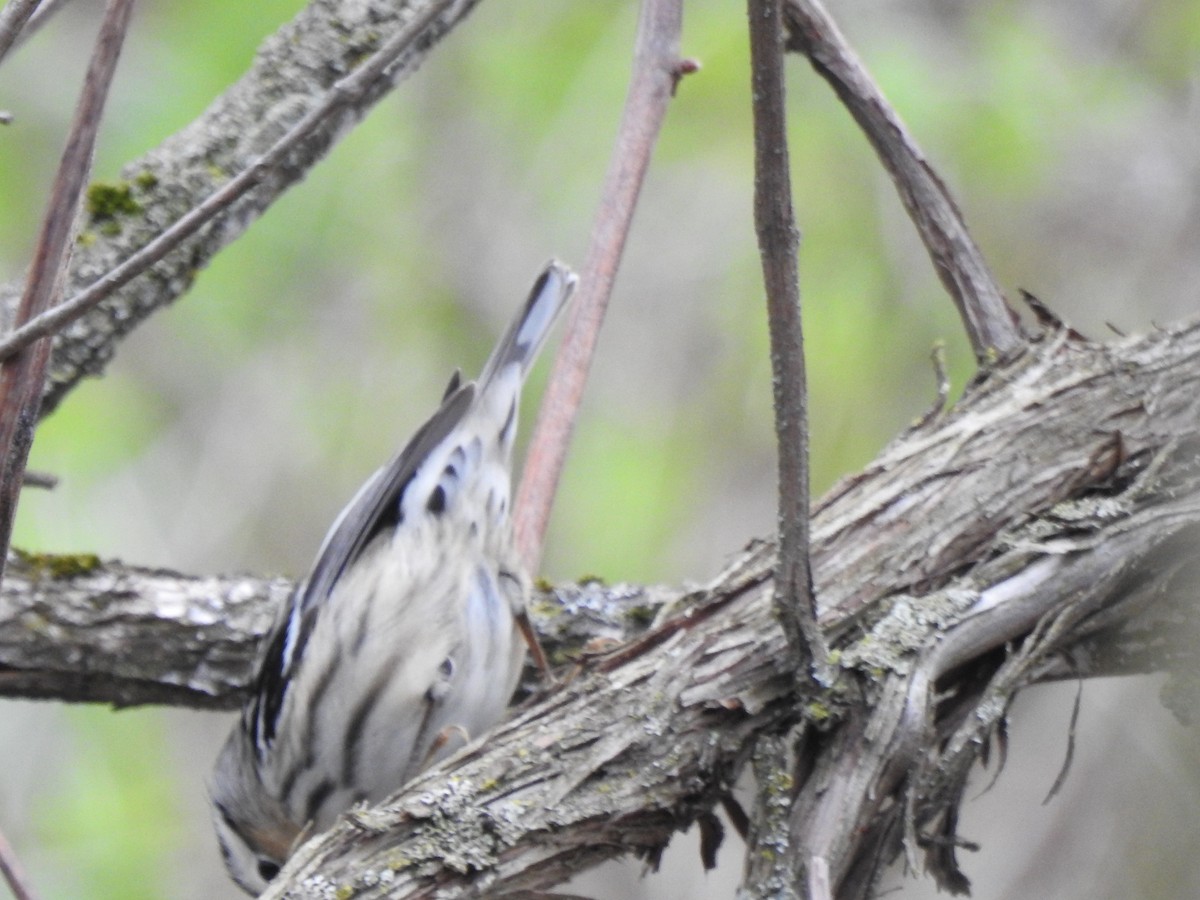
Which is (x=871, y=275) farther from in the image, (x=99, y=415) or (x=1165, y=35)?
(x=99, y=415)

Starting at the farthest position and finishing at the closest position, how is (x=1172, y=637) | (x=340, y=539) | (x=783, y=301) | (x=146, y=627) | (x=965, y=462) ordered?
1. (x=340, y=539)
2. (x=146, y=627)
3. (x=965, y=462)
4. (x=1172, y=637)
5. (x=783, y=301)

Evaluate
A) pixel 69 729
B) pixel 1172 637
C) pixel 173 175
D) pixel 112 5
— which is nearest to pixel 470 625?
pixel 173 175

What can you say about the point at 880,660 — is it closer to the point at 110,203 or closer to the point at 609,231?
the point at 609,231

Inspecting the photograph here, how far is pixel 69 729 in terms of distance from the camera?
5.05m

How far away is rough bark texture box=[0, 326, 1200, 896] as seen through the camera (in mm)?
1777

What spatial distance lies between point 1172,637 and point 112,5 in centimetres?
162

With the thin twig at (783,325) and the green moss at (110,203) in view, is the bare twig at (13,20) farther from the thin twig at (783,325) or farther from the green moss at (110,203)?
the green moss at (110,203)

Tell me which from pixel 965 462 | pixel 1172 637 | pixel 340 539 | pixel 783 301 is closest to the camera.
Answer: pixel 783 301

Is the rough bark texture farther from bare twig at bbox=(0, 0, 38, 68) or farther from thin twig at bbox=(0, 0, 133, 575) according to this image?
bare twig at bbox=(0, 0, 38, 68)

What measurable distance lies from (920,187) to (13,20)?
1.56m

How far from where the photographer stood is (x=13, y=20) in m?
1.43

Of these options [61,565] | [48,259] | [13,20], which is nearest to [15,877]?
[48,259]

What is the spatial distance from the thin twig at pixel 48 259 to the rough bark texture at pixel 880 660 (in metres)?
0.65

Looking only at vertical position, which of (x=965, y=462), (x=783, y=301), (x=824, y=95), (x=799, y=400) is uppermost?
(x=824, y=95)
